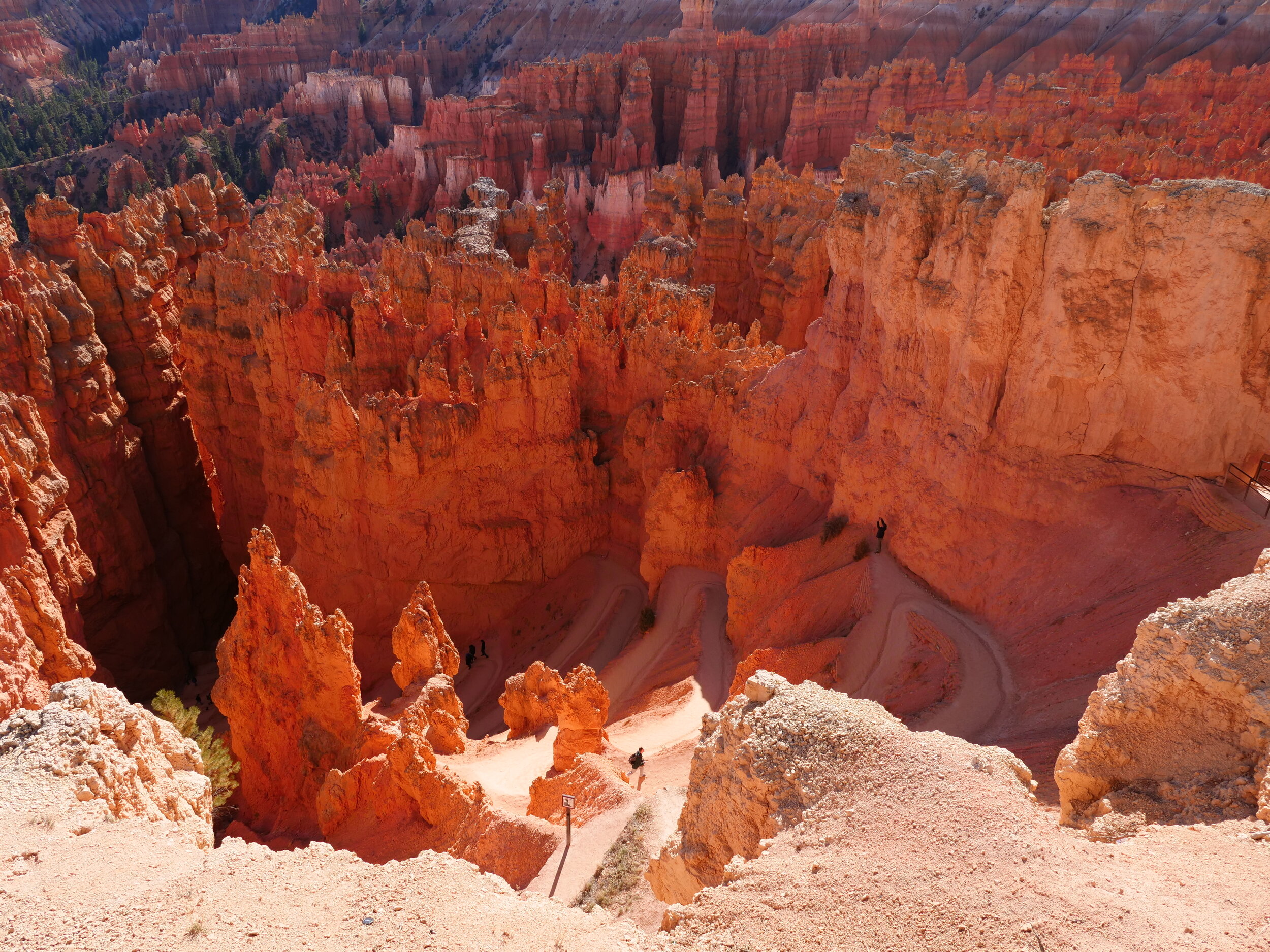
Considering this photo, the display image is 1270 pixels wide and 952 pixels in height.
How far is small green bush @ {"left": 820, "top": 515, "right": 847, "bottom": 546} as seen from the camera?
1894 centimetres

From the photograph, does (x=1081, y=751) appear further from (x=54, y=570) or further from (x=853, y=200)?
(x=54, y=570)

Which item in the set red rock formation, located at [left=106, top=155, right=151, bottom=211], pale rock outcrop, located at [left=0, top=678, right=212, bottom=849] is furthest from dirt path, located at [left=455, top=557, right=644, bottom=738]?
red rock formation, located at [left=106, top=155, right=151, bottom=211]

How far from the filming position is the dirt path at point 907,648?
13312mm

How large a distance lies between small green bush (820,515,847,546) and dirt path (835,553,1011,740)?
128 cm

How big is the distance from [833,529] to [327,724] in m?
10.6

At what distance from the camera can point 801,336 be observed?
31.5m

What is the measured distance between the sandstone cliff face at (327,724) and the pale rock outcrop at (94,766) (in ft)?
14.6

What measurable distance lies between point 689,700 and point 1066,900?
11122 mm

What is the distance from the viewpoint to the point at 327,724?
1647 cm

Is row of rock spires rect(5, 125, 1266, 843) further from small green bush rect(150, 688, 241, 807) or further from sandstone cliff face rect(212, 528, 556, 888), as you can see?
sandstone cliff face rect(212, 528, 556, 888)

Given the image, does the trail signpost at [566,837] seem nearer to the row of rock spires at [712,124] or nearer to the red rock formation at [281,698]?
the red rock formation at [281,698]

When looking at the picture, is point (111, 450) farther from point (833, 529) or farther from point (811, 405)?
point (833, 529)

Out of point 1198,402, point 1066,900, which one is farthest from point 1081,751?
point 1198,402

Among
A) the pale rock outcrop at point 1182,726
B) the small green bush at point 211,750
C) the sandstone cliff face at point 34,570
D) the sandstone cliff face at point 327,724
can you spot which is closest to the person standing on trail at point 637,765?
the sandstone cliff face at point 327,724
